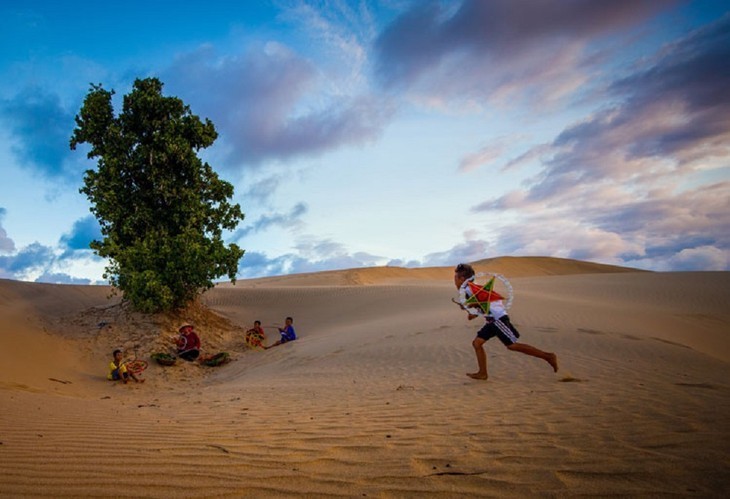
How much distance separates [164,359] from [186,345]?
105 centimetres

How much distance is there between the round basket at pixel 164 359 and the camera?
498 inches

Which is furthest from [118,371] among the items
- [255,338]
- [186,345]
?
[255,338]

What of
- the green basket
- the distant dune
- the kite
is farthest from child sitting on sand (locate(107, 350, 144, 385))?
the distant dune

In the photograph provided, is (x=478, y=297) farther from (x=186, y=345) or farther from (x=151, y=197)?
(x=151, y=197)

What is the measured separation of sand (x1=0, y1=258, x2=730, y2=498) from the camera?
307cm

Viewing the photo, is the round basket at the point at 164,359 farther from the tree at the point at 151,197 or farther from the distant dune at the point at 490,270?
the distant dune at the point at 490,270

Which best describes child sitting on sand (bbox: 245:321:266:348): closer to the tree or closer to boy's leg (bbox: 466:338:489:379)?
the tree

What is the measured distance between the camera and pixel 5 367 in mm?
10148

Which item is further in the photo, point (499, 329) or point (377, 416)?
Answer: point (499, 329)

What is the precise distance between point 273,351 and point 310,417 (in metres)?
10.5

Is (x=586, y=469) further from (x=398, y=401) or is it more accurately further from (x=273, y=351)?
(x=273, y=351)

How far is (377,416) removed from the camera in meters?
5.33

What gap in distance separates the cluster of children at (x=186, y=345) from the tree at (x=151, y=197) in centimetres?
223

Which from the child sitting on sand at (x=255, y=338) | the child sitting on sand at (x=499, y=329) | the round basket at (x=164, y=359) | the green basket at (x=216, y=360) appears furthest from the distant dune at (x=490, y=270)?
the child sitting on sand at (x=499, y=329)
